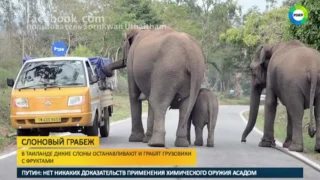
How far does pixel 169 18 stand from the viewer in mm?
60938

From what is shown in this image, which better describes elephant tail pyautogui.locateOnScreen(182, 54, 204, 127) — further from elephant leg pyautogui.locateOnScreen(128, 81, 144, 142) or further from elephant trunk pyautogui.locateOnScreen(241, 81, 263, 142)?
elephant trunk pyautogui.locateOnScreen(241, 81, 263, 142)

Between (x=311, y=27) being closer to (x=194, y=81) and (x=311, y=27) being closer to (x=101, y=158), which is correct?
(x=194, y=81)

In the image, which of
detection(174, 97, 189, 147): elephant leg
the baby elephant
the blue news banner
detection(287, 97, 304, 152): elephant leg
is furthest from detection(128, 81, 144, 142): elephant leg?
the blue news banner

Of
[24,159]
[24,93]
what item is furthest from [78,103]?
[24,159]

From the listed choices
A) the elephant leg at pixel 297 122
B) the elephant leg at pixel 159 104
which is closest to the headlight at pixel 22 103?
the elephant leg at pixel 159 104

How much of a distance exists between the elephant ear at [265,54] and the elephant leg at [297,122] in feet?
6.81

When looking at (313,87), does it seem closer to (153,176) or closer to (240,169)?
(240,169)

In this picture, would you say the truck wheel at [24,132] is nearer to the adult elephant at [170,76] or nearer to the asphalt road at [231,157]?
the asphalt road at [231,157]

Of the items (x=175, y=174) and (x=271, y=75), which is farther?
(x=271, y=75)

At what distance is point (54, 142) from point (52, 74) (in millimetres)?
2221

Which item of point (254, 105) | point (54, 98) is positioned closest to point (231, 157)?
point (254, 105)

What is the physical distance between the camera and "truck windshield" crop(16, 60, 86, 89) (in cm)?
1455

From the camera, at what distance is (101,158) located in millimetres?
11180

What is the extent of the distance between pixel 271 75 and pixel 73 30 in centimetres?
A: 3448
